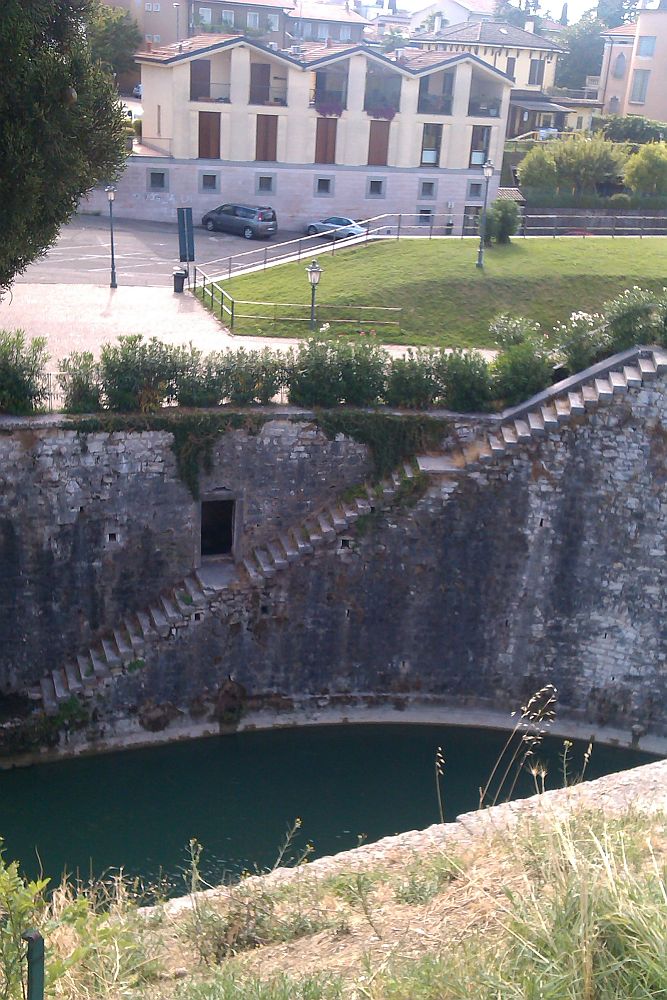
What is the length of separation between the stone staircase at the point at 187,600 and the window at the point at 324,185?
2496 centimetres

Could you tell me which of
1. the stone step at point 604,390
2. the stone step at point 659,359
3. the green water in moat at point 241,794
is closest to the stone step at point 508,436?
the stone step at point 604,390

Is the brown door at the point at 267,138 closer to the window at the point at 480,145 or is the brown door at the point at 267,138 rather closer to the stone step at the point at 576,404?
the window at the point at 480,145

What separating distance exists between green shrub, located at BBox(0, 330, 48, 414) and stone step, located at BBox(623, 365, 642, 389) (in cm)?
967

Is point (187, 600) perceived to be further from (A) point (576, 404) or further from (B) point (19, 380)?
(A) point (576, 404)

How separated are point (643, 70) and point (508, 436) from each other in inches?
2305

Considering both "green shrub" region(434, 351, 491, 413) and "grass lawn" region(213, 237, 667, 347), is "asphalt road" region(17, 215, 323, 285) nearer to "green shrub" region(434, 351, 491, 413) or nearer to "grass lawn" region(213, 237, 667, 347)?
"grass lawn" region(213, 237, 667, 347)

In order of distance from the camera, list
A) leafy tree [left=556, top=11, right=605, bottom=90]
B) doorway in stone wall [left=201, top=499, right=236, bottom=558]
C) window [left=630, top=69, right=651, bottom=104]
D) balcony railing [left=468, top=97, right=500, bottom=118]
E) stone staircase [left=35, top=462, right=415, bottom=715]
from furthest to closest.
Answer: leafy tree [left=556, top=11, right=605, bottom=90] < window [left=630, top=69, right=651, bottom=104] < balcony railing [left=468, top=97, right=500, bottom=118] < doorway in stone wall [left=201, top=499, right=236, bottom=558] < stone staircase [left=35, top=462, right=415, bottom=715]

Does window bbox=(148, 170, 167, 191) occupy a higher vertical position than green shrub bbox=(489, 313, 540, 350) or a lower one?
higher

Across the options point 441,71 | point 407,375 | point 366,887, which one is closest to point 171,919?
point 366,887

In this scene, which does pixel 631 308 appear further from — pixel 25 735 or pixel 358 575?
pixel 25 735

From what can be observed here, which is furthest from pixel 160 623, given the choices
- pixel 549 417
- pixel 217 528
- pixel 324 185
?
pixel 324 185

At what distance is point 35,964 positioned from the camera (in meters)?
6.08

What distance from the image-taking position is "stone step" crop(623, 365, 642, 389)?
58.9 feet

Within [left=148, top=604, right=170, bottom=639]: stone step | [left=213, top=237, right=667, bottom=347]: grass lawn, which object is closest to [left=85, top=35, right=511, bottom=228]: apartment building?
[left=213, top=237, right=667, bottom=347]: grass lawn
